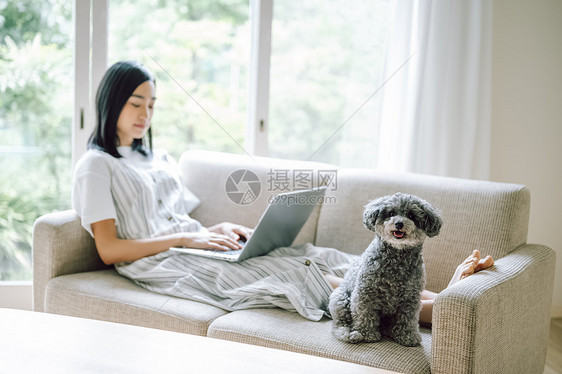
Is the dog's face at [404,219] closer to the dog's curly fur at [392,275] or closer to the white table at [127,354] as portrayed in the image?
the dog's curly fur at [392,275]

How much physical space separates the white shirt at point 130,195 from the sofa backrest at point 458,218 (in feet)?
2.29

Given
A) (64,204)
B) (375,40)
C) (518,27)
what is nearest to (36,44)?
(64,204)

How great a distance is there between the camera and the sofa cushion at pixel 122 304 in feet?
6.11

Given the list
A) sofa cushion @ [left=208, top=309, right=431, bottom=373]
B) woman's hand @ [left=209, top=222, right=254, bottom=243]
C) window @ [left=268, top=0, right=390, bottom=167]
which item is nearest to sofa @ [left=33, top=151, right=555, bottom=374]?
sofa cushion @ [left=208, top=309, right=431, bottom=373]

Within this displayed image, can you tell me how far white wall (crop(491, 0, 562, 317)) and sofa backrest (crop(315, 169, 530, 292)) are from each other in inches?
42.8

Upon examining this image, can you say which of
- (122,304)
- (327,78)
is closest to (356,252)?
(122,304)

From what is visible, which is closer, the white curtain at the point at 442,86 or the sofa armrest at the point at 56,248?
the sofa armrest at the point at 56,248

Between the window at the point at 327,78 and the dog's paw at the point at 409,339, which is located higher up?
the window at the point at 327,78

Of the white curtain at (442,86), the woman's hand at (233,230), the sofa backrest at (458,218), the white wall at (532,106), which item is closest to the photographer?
the sofa backrest at (458,218)

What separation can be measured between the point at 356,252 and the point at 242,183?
583 millimetres

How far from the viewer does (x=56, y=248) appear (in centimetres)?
212

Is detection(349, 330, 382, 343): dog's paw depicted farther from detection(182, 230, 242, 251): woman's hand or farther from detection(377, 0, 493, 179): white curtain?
detection(377, 0, 493, 179): white curtain

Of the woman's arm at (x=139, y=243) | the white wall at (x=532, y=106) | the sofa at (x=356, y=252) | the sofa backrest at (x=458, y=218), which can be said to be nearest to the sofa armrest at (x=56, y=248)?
the sofa at (x=356, y=252)

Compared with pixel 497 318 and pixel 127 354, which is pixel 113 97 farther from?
pixel 497 318
